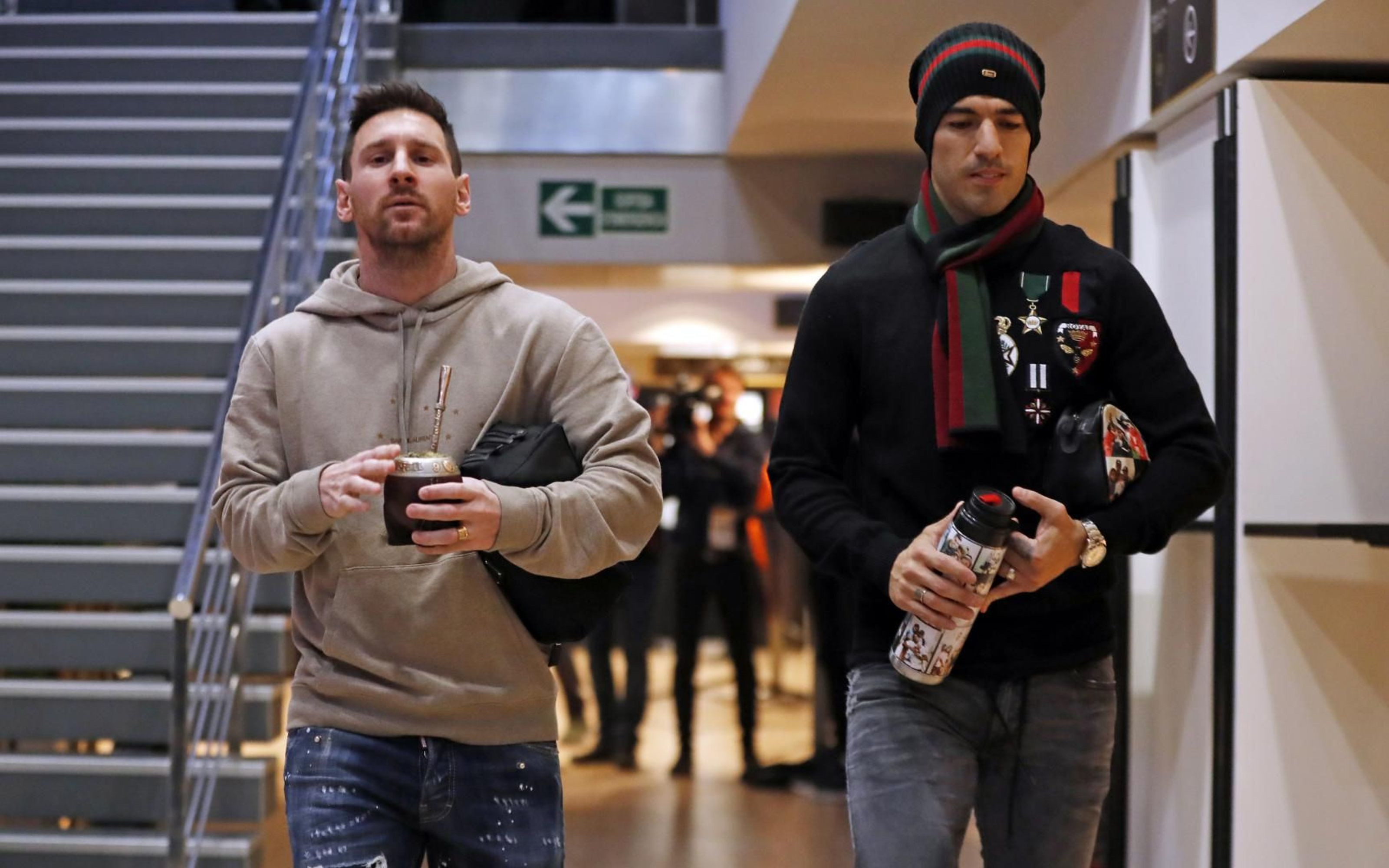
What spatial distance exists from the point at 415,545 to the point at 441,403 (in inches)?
8.4

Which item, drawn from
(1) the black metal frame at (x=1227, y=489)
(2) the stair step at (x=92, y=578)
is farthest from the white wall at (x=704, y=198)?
(1) the black metal frame at (x=1227, y=489)

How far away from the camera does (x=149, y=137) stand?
7789mm

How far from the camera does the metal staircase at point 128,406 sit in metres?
5.12

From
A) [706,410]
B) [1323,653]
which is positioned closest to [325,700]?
[1323,653]

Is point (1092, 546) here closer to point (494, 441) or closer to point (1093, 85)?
point (494, 441)

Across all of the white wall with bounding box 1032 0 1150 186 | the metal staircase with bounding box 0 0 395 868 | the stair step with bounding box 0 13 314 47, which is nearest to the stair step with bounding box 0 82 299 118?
the metal staircase with bounding box 0 0 395 868

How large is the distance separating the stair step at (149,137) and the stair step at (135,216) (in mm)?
464

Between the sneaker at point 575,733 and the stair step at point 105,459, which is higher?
the stair step at point 105,459

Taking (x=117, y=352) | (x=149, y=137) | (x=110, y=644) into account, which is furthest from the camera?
(x=149, y=137)

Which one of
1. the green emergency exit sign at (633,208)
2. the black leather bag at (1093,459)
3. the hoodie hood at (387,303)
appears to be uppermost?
the green emergency exit sign at (633,208)

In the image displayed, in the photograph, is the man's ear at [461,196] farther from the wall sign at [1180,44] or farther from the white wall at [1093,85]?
the white wall at [1093,85]

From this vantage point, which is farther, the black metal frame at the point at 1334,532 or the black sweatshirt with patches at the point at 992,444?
the black metal frame at the point at 1334,532

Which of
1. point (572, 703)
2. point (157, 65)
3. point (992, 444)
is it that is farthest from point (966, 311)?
point (572, 703)

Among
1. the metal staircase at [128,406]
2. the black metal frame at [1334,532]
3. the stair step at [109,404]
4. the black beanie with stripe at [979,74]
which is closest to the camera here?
the black beanie with stripe at [979,74]
